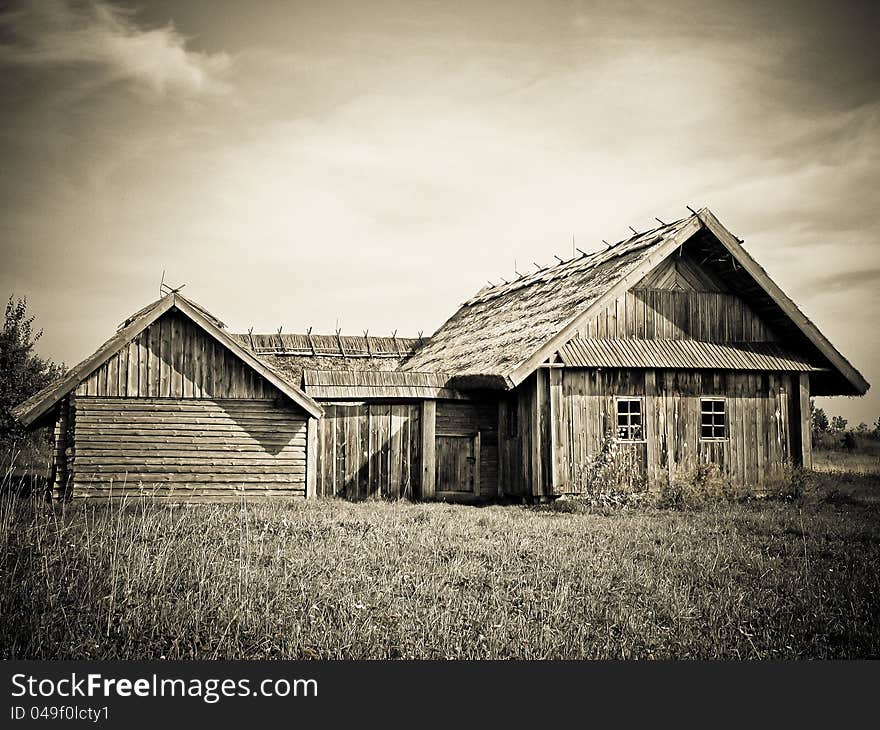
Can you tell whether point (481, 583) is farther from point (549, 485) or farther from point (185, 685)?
point (549, 485)

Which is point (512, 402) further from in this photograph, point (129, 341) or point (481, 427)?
point (129, 341)

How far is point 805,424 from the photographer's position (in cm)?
1859

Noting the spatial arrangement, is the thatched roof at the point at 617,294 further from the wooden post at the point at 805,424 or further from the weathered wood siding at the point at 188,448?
the weathered wood siding at the point at 188,448

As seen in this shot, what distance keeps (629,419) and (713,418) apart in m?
2.35

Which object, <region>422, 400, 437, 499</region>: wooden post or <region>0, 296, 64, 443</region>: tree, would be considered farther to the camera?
<region>0, 296, 64, 443</region>: tree

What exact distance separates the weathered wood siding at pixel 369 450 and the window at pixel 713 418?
704 centimetres

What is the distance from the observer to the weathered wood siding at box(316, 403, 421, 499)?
17703mm

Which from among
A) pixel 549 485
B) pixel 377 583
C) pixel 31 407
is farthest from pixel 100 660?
pixel 549 485

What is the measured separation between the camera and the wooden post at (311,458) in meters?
16.2

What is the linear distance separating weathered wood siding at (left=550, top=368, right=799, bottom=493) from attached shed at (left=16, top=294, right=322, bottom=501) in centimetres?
Answer: 585

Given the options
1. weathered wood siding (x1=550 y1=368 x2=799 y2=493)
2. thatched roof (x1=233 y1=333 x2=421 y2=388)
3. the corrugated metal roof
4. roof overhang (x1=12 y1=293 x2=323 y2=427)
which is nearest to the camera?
roof overhang (x1=12 y1=293 x2=323 y2=427)

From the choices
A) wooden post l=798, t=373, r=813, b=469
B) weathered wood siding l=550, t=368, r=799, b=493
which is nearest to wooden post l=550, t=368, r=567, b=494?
weathered wood siding l=550, t=368, r=799, b=493

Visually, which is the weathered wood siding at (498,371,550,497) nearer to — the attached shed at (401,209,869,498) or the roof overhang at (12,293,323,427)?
the attached shed at (401,209,869,498)

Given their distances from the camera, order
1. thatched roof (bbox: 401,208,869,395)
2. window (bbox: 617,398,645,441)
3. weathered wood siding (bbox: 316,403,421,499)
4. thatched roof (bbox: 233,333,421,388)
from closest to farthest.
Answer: thatched roof (bbox: 401,208,869,395)
window (bbox: 617,398,645,441)
weathered wood siding (bbox: 316,403,421,499)
thatched roof (bbox: 233,333,421,388)
